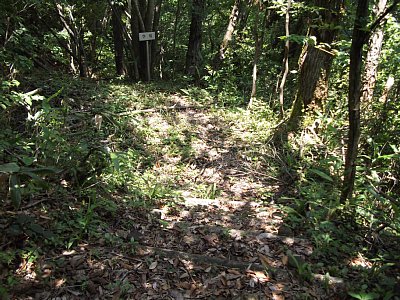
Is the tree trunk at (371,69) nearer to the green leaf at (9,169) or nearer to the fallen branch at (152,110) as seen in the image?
the fallen branch at (152,110)

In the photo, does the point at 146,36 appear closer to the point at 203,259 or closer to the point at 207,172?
the point at 207,172

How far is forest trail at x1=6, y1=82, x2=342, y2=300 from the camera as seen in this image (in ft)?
8.08

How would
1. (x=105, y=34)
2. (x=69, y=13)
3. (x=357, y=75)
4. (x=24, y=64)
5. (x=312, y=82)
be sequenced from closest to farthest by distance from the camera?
(x=357, y=75), (x=24, y=64), (x=312, y=82), (x=69, y=13), (x=105, y=34)

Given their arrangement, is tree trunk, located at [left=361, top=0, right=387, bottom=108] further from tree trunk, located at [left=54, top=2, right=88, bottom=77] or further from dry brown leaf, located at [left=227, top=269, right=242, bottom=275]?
tree trunk, located at [left=54, top=2, right=88, bottom=77]

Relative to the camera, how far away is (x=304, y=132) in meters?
5.79

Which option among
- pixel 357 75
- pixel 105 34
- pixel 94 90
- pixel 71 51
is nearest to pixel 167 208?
pixel 357 75

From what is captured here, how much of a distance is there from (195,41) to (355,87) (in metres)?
7.52

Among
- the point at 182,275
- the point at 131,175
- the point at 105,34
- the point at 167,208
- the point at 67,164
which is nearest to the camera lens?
the point at 182,275

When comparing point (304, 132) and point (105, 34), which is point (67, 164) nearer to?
point (304, 132)

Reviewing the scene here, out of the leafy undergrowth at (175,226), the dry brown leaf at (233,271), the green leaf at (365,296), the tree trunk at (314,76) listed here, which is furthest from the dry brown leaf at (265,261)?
the tree trunk at (314,76)

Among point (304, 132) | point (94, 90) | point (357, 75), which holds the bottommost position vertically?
point (304, 132)

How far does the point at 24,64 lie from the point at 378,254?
5.94m

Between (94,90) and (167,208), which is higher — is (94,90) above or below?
above

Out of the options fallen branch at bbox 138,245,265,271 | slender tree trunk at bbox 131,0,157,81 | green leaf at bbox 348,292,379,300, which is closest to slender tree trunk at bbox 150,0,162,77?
slender tree trunk at bbox 131,0,157,81
